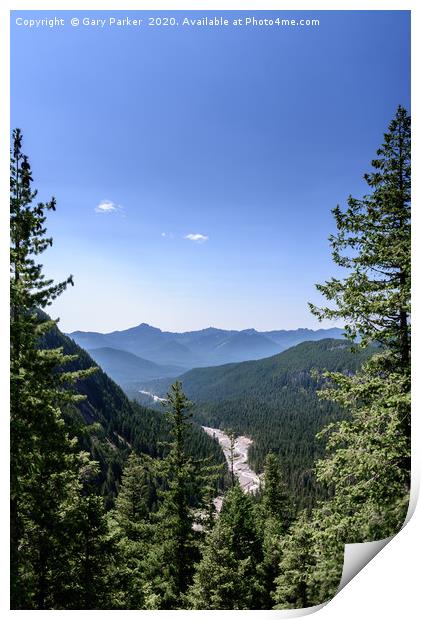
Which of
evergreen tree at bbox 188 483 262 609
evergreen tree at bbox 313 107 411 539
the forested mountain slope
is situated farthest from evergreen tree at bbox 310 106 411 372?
the forested mountain slope

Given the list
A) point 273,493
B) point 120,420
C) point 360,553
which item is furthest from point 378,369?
point 120,420

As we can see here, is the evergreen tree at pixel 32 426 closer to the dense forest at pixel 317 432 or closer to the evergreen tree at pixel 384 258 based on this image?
the dense forest at pixel 317 432

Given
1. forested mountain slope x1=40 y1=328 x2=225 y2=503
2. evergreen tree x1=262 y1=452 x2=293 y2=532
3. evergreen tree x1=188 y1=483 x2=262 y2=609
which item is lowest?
forested mountain slope x1=40 y1=328 x2=225 y2=503

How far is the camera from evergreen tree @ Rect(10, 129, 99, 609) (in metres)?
6.46

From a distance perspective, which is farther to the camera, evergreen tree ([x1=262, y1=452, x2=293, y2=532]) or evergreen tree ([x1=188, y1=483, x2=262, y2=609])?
evergreen tree ([x1=262, y1=452, x2=293, y2=532])

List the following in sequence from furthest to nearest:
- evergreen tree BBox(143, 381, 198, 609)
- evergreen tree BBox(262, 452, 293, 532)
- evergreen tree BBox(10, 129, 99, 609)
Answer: evergreen tree BBox(262, 452, 293, 532) → evergreen tree BBox(143, 381, 198, 609) → evergreen tree BBox(10, 129, 99, 609)

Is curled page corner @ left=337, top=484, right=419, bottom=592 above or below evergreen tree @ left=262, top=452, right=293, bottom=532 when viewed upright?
above

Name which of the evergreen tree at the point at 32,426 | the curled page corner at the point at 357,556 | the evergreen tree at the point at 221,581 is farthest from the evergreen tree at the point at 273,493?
the evergreen tree at the point at 32,426

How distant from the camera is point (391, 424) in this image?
648cm

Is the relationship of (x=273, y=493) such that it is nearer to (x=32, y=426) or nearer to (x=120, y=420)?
(x=32, y=426)

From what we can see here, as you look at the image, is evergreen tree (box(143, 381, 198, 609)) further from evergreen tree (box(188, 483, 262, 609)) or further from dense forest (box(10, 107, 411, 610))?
dense forest (box(10, 107, 411, 610))
